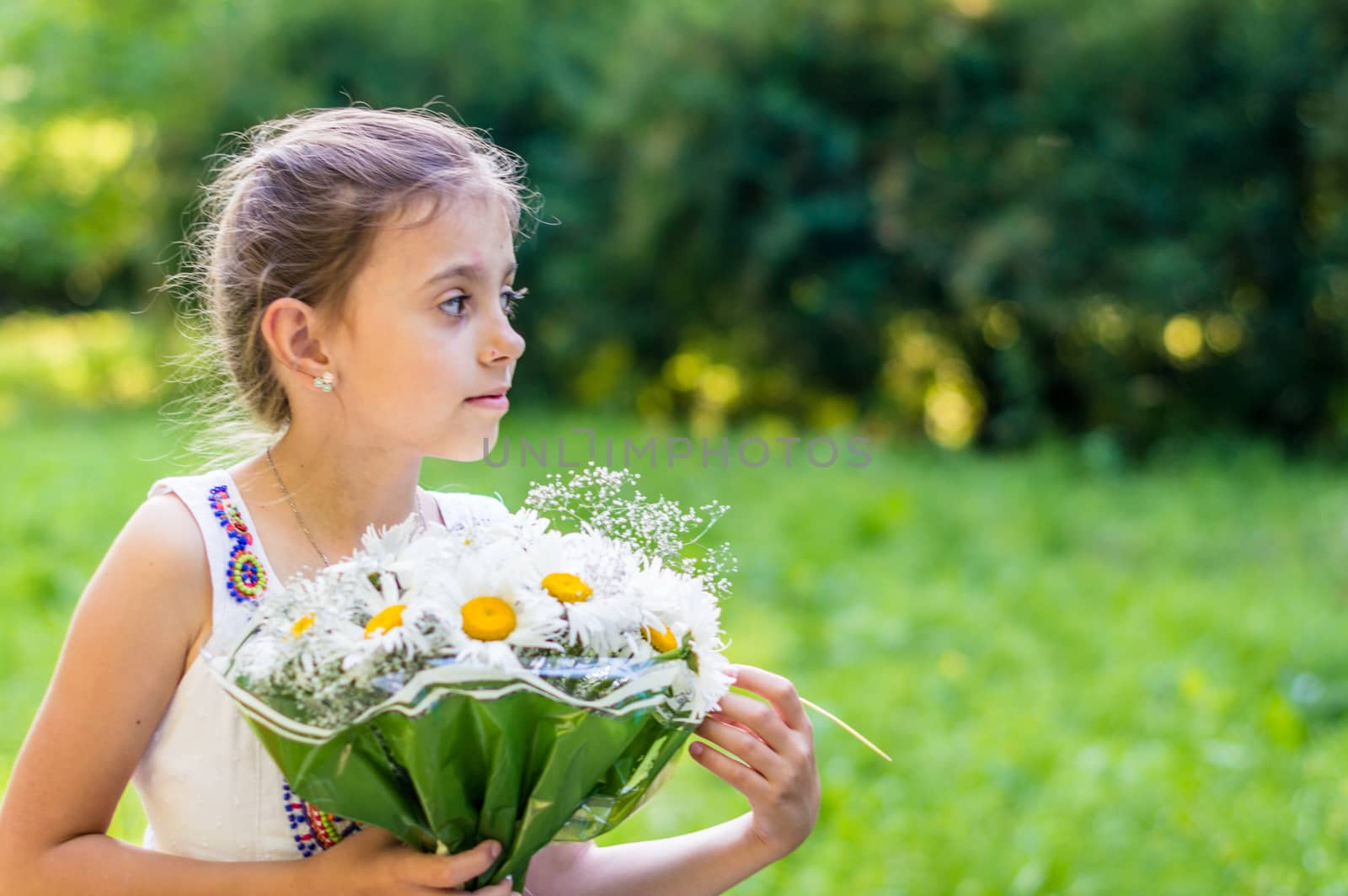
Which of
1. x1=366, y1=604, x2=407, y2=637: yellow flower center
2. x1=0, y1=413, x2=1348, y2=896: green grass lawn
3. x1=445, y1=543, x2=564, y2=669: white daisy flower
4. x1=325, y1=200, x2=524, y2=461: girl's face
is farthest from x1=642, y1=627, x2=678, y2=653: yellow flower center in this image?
x1=0, y1=413, x2=1348, y2=896: green grass lawn

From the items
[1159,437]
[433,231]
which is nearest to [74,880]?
[433,231]

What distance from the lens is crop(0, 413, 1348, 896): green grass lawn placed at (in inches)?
143

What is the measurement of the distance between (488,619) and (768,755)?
45 cm

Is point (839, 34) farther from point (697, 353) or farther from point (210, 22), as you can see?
point (210, 22)

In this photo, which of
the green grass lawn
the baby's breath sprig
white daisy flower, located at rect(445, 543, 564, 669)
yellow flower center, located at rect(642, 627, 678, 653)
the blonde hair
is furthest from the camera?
the green grass lawn

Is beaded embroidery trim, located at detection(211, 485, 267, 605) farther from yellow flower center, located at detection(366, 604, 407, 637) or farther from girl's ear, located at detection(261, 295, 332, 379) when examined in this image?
yellow flower center, located at detection(366, 604, 407, 637)

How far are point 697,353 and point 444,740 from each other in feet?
30.0

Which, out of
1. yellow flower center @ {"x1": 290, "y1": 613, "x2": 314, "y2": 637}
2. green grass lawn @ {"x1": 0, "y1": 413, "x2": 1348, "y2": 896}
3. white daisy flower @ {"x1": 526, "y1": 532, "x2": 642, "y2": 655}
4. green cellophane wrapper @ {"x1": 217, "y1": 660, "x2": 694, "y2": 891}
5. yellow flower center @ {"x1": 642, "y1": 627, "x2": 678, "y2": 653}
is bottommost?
green grass lawn @ {"x1": 0, "y1": 413, "x2": 1348, "y2": 896}

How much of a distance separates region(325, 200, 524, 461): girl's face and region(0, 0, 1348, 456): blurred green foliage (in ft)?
23.9

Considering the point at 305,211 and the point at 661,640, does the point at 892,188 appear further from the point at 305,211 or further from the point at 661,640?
the point at 661,640

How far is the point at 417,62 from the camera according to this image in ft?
35.7

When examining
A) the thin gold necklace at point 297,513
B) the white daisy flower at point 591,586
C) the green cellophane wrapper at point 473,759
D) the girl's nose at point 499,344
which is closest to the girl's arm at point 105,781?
the green cellophane wrapper at point 473,759

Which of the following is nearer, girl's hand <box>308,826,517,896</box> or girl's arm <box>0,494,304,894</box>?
girl's hand <box>308,826,517,896</box>

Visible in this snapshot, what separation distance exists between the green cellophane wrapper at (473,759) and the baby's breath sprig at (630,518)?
201 millimetres
